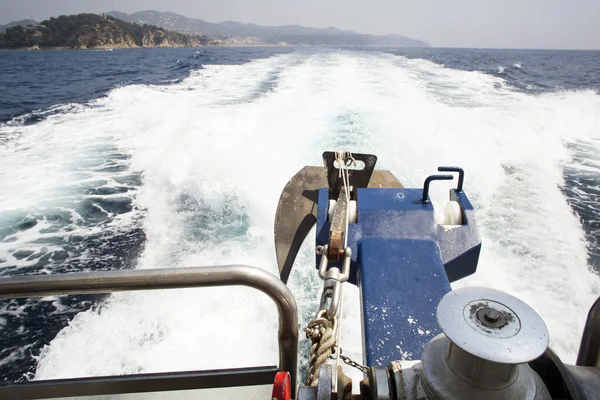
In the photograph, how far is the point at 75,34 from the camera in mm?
78125

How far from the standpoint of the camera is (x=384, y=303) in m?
1.88

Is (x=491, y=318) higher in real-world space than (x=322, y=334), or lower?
higher

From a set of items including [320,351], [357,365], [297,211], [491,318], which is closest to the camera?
[491,318]

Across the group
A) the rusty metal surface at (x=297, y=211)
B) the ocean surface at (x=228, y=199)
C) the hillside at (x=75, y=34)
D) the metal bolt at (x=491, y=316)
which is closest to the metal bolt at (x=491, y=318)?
the metal bolt at (x=491, y=316)

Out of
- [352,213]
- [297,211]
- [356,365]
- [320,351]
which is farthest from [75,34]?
[356,365]

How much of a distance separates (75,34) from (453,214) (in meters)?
97.7

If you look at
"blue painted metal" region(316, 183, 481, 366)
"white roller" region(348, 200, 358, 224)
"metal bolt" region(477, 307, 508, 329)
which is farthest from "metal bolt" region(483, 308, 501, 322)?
"white roller" region(348, 200, 358, 224)

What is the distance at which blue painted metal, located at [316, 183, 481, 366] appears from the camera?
1705 mm

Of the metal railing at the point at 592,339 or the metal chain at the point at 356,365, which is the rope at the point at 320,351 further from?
the metal railing at the point at 592,339

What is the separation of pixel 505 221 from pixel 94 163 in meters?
7.33

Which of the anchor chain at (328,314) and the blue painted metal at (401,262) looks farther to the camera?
the blue painted metal at (401,262)

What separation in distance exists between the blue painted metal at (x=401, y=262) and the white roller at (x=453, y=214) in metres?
0.05

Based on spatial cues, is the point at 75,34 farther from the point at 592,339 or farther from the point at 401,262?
the point at 592,339

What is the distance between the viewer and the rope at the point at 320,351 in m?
1.17
